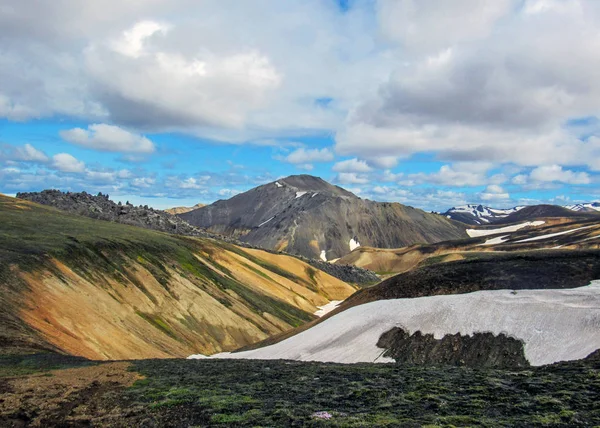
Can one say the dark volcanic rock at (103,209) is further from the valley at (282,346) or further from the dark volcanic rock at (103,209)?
the valley at (282,346)

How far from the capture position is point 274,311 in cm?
9269

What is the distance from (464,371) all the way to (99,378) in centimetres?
1901

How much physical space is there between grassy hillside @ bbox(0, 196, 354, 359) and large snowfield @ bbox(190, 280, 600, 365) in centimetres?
1787

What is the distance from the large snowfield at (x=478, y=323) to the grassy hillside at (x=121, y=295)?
1787 centimetres

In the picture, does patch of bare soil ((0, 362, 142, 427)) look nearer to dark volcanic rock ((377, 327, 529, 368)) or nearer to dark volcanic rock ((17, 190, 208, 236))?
dark volcanic rock ((377, 327, 529, 368))

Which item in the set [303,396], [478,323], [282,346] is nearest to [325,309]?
[282,346]

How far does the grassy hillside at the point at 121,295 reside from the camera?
43938 millimetres

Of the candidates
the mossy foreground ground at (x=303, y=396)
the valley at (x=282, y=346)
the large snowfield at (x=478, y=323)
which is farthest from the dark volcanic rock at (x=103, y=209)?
the mossy foreground ground at (x=303, y=396)

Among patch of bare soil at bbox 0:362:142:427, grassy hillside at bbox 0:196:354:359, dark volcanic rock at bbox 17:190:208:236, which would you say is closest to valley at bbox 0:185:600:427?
patch of bare soil at bbox 0:362:142:427

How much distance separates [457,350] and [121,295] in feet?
155

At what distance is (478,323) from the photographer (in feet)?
109

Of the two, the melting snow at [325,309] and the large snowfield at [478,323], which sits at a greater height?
the large snowfield at [478,323]

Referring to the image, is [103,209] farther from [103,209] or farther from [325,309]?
[325,309]

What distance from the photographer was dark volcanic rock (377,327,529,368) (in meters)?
29.4
